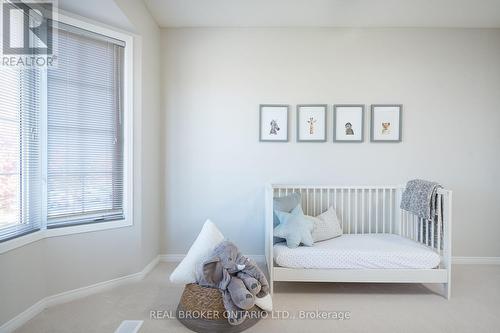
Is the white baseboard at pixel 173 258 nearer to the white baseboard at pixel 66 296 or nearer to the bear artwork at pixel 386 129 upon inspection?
the white baseboard at pixel 66 296

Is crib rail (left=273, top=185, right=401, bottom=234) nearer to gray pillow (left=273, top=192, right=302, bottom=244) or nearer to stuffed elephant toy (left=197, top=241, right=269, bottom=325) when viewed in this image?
gray pillow (left=273, top=192, right=302, bottom=244)

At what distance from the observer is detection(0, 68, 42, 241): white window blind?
1847mm

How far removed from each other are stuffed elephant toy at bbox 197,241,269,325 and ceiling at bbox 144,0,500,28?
7.23 feet

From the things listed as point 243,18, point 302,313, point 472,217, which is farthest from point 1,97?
point 472,217

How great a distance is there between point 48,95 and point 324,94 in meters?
2.54

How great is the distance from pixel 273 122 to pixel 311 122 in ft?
1.36

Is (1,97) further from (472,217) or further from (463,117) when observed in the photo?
(472,217)

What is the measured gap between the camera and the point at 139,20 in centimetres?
259

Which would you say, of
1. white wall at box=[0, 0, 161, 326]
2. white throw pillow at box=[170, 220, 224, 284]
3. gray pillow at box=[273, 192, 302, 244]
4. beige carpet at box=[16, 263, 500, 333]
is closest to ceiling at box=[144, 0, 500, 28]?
white wall at box=[0, 0, 161, 326]

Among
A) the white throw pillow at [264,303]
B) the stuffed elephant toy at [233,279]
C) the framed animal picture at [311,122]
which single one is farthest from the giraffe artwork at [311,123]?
the white throw pillow at [264,303]

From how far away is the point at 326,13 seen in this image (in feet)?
9.25

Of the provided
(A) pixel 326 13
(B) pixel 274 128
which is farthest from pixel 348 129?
(A) pixel 326 13

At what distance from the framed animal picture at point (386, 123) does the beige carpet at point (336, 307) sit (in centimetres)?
149

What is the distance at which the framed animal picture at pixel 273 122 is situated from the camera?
3100mm
